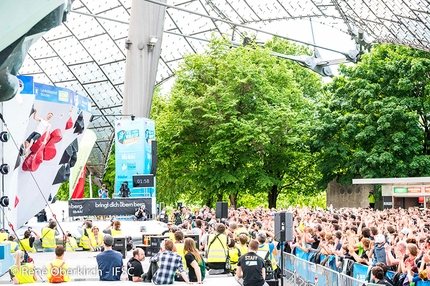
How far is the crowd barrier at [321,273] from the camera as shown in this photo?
501 inches

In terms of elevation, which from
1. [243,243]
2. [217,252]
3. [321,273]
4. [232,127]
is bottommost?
[321,273]

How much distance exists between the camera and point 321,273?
14430mm

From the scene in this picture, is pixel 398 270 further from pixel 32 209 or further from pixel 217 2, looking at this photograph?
pixel 217 2

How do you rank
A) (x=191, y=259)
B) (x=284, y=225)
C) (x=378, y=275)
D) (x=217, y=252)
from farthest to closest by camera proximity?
(x=284, y=225)
(x=217, y=252)
(x=191, y=259)
(x=378, y=275)

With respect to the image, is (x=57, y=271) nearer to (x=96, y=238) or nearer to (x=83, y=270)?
(x=83, y=270)

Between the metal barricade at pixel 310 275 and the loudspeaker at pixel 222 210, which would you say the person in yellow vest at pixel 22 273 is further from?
the loudspeaker at pixel 222 210

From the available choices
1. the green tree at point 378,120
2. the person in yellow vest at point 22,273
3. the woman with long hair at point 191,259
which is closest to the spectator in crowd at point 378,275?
the woman with long hair at point 191,259

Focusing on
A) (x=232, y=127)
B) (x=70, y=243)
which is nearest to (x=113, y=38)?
(x=232, y=127)

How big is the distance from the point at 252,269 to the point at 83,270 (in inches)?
219

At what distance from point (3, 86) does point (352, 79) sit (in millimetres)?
43494

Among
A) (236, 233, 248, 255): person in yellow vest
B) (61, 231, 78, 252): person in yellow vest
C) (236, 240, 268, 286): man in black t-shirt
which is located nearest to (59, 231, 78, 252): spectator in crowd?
(61, 231, 78, 252): person in yellow vest

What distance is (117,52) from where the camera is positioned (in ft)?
229

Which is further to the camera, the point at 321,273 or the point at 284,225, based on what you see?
the point at 284,225

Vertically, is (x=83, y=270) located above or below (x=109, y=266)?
below
